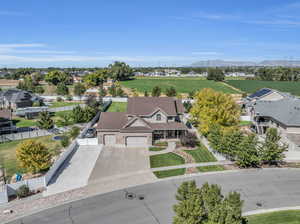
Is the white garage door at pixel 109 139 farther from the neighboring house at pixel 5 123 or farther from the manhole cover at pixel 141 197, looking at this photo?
the neighboring house at pixel 5 123

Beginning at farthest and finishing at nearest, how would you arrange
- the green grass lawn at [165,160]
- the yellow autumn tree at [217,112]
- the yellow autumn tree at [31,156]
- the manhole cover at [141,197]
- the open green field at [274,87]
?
1. the open green field at [274,87]
2. the yellow autumn tree at [217,112]
3. the green grass lawn at [165,160]
4. the yellow autumn tree at [31,156]
5. the manhole cover at [141,197]

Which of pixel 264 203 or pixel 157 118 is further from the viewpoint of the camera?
pixel 157 118

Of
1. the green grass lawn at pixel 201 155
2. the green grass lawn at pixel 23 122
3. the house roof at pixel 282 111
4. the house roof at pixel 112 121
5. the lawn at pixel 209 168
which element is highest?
the house roof at pixel 282 111

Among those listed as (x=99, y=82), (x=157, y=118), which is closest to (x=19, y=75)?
(x=99, y=82)

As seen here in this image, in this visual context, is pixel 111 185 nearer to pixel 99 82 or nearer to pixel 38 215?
pixel 38 215

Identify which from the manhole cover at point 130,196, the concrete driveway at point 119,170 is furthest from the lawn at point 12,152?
the manhole cover at point 130,196

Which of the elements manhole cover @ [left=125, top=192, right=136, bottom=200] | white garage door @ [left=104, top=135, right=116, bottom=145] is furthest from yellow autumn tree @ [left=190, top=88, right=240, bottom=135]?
manhole cover @ [left=125, top=192, right=136, bottom=200]

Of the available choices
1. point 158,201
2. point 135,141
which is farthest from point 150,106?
point 158,201
